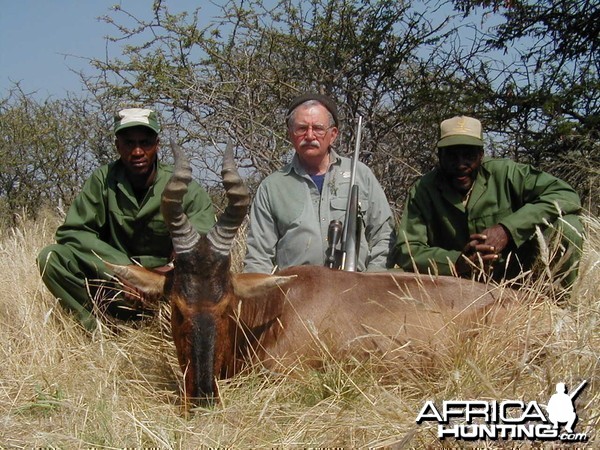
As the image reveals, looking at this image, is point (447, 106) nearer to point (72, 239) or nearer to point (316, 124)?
point (316, 124)

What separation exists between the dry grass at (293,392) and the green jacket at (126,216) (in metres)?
1.20

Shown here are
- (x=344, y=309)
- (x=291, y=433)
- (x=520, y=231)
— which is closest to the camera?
(x=291, y=433)

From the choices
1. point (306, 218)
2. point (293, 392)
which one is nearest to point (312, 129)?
point (306, 218)

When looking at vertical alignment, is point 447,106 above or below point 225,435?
above

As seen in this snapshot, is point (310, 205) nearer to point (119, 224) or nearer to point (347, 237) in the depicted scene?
point (347, 237)

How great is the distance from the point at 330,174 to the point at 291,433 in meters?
3.14

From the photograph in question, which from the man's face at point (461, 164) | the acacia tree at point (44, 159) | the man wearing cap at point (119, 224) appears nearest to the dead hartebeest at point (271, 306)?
the man's face at point (461, 164)

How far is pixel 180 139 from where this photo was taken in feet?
31.1

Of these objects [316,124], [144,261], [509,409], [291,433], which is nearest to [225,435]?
[291,433]

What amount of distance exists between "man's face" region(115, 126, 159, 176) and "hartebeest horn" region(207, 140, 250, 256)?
181cm

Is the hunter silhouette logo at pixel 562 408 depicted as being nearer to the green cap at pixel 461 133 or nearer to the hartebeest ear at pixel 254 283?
the hartebeest ear at pixel 254 283

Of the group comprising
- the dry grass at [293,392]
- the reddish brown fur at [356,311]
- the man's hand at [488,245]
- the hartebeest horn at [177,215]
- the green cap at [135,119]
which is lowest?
the dry grass at [293,392]

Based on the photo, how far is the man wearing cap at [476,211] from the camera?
5766mm
